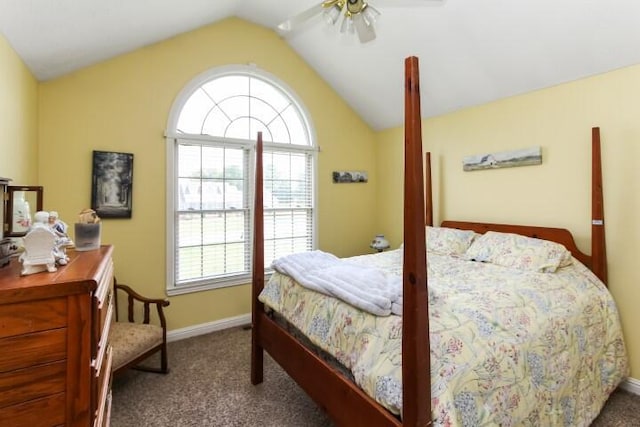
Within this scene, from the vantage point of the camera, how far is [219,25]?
3.28 metres

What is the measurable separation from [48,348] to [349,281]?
125 cm

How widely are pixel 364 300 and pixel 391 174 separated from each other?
300 centimetres

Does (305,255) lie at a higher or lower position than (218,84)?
lower

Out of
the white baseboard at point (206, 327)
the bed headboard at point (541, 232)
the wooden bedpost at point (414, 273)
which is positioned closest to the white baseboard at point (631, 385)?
the bed headboard at point (541, 232)

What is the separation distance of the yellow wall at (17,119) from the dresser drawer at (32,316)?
1.28 meters

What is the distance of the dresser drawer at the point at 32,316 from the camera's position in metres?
0.87

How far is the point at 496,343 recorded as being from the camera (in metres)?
1.35

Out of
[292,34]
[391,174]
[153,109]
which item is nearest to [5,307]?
[153,109]

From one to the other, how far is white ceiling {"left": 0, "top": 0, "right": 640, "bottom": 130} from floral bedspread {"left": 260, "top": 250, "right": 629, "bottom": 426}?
165 cm

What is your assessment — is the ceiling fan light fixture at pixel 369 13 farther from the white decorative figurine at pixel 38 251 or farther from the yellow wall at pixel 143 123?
the white decorative figurine at pixel 38 251

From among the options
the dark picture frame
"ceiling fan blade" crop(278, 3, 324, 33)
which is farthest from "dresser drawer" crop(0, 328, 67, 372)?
the dark picture frame

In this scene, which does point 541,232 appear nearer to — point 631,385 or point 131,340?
point 631,385

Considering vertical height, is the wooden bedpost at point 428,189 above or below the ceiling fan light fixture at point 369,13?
below

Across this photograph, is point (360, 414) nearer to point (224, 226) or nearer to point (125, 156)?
point (224, 226)
